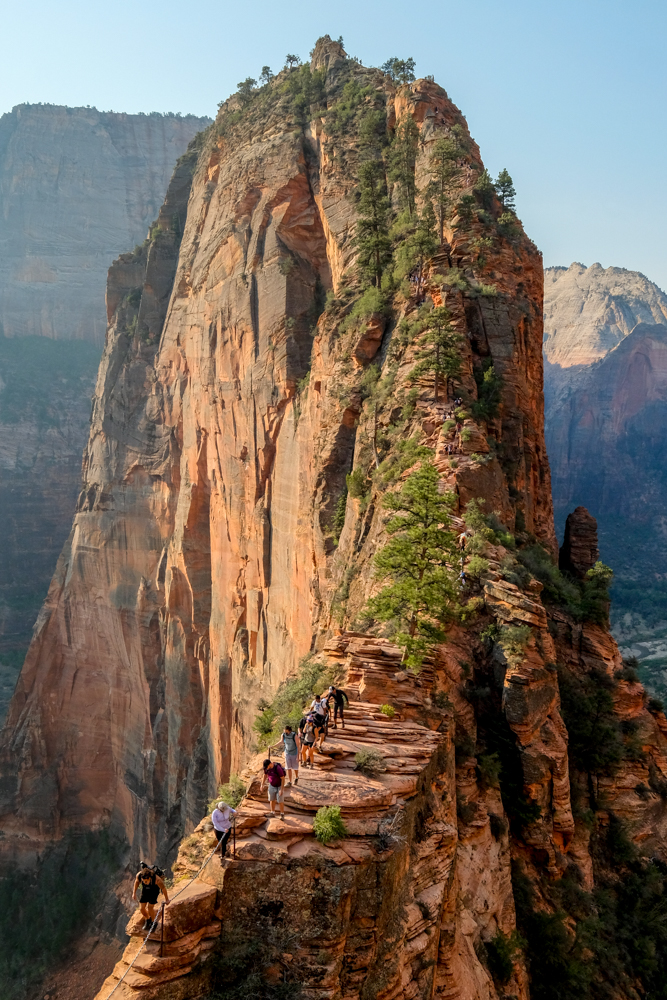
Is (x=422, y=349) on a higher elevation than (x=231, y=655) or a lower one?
higher

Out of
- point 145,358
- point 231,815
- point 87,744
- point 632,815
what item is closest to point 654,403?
point 145,358

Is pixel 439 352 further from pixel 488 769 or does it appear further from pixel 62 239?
pixel 62 239

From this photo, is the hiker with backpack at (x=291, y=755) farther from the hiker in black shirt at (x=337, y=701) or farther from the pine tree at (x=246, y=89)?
the pine tree at (x=246, y=89)

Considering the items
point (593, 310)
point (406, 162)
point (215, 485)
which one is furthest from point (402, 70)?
point (593, 310)

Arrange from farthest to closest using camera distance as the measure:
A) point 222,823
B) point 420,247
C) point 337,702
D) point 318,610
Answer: point 318,610 < point 420,247 < point 337,702 < point 222,823

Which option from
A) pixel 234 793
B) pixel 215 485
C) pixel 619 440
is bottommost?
pixel 234 793

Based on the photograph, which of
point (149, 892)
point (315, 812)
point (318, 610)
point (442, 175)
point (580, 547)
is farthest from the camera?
point (580, 547)

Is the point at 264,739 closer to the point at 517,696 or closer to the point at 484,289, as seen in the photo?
the point at 517,696

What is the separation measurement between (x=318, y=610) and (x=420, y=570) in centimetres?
1156

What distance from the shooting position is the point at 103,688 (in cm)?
6269

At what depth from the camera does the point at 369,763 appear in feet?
45.0

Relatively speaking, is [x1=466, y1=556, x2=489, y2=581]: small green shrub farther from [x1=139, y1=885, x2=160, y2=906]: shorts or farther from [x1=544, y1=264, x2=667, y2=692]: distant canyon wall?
[x1=544, y1=264, x2=667, y2=692]: distant canyon wall

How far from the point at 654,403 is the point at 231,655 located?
4927 inches

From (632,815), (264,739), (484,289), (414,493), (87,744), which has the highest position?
(484,289)
